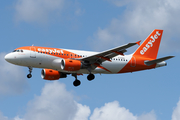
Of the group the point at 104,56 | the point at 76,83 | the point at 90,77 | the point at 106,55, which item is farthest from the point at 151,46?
the point at 76,83

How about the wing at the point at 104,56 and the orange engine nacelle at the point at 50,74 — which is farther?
the orange engine nacelle at the point at 50,74

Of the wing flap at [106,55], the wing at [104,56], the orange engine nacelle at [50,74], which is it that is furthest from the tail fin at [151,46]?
the orange engine nacelle at [50,74]

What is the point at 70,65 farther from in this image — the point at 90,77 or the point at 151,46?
the point at 151,46

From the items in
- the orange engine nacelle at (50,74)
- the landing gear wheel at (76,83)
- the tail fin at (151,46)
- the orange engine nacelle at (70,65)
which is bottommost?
the orange engine nacelle at (70,65)

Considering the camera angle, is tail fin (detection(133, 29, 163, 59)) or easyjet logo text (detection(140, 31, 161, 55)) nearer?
tail fin (detection(133, 29, 163, 59))

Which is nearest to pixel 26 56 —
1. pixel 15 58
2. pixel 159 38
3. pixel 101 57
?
pixel 15 58

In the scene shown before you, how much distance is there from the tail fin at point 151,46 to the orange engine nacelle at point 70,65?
1096 centimetres

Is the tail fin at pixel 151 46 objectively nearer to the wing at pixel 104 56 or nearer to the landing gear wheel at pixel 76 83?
the wing at pixel 104 56

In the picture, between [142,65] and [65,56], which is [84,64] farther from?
[142,65]

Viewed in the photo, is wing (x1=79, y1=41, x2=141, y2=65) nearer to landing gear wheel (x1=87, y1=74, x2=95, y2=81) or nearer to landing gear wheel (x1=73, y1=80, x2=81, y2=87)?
landing gear wheel (x1=87, y1=74, x2=95, y2=81)

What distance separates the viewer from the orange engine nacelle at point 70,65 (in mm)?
44438

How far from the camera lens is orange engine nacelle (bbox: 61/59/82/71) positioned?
4444 centimetres

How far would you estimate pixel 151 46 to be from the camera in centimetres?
5391

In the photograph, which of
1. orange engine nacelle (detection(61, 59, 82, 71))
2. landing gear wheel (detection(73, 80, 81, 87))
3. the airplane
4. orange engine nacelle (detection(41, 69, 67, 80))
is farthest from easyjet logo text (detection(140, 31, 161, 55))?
orange engine nacelle (detection(41, 69, 67, 80))
